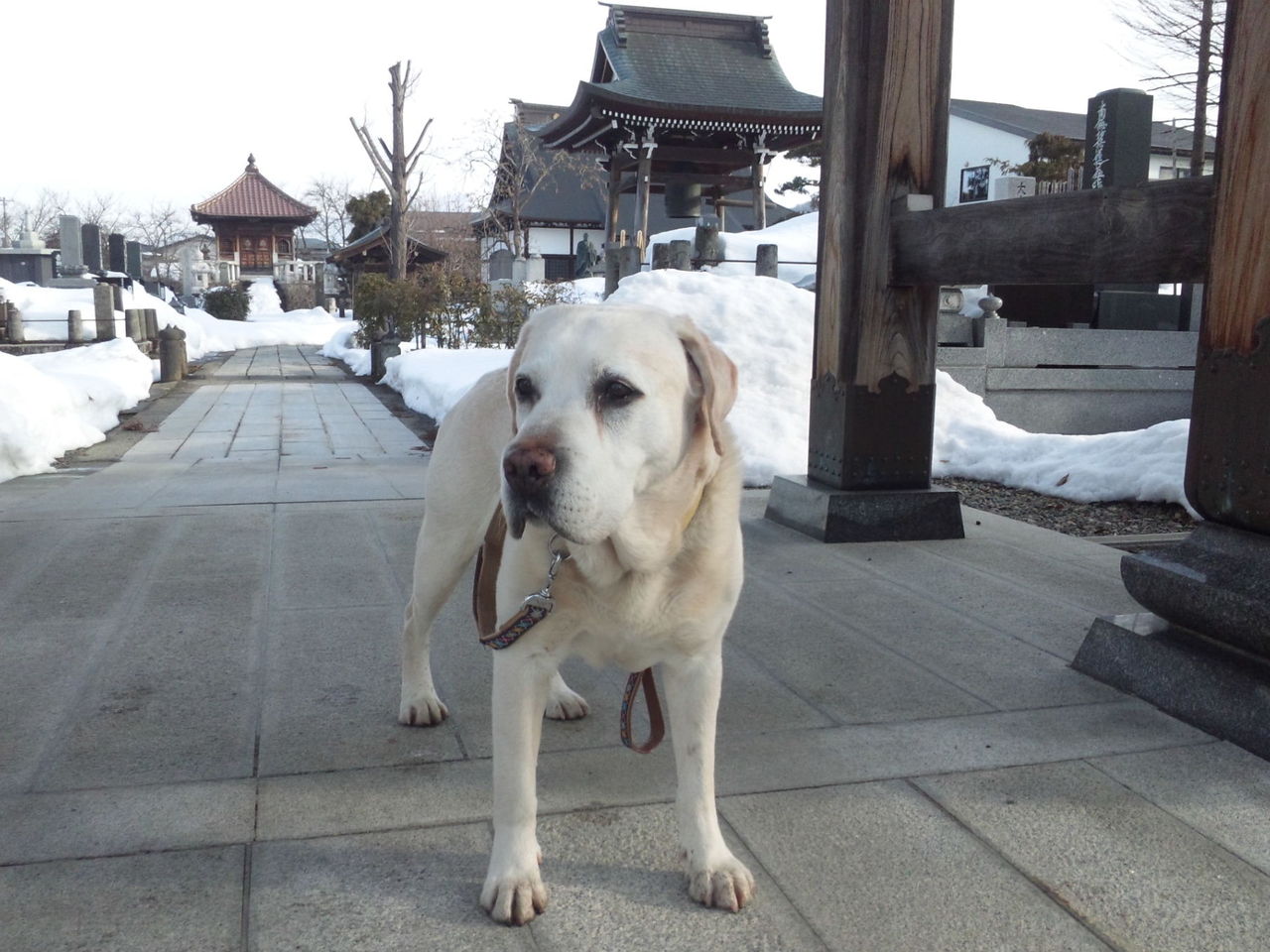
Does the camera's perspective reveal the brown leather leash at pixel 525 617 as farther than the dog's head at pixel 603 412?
Yes

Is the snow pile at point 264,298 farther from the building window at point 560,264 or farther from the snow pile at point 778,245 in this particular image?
the snow pile at point 778,245

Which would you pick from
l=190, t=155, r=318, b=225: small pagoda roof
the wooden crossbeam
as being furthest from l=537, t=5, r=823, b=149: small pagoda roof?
l=190, t=155, r=318, b=225: small pagoda roof

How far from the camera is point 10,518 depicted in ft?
18.4

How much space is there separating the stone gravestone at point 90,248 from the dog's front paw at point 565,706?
35.5 m

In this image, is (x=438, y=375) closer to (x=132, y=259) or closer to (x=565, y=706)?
(x=565, y=706)

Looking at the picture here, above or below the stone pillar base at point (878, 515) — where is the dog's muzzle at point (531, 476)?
above

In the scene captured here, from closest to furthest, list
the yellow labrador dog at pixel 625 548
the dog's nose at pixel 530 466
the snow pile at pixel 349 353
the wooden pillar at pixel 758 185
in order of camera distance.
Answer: the dog's nose at pixel 530 466 < the yellow labrador dog at pixel 625 548 < the snow pile at pixel 349 353 < the wooden pillar at pixel 758 185

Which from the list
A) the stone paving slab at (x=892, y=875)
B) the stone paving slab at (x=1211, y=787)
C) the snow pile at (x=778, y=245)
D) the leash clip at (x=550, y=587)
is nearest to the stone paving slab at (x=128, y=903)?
the leash clip at (x=550, y=587)

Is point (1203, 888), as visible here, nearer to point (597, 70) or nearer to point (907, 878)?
point (907, 878)

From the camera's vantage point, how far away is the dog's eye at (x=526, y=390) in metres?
2.02

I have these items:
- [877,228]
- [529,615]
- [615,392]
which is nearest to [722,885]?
[529,615]

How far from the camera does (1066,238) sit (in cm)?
399

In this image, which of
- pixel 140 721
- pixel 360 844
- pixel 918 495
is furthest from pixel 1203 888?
pixel 918 495

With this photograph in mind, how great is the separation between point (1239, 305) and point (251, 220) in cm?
6126
